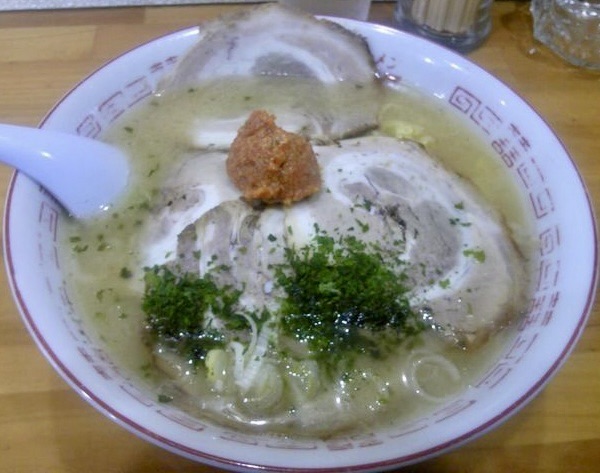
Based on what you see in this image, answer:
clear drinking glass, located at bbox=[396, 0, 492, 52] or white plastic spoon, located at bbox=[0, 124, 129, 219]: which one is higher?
clear drinking glass, located at bbox=[396, 0, 492, 52]

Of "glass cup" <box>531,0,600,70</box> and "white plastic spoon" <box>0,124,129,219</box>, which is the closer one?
"white plastic spoon" <box>0,124,129,219</box>

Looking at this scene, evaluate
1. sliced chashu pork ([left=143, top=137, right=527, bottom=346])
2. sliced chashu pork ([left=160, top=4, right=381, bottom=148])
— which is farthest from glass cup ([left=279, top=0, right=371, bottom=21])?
sliced chashu pork ([left=143, top=137, right=527, bottom=346])

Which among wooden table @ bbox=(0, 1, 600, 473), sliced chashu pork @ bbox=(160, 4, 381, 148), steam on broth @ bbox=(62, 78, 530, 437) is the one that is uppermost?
sliced chashu pork @ bbox=(160, 4, 381, 148)

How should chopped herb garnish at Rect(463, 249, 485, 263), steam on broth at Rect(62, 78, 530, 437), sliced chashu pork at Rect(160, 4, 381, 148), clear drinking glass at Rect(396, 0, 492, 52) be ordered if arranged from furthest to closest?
1. clear drinking glass at Rect(396, 0, 492, 52)
2. sliced chashu pork at Rect(160, 4, 381, 148)
3. chopped herb garnish at Rect(463, 249, 485, 263)
4. steam on broth at Rect(62, 78, 530, 437)

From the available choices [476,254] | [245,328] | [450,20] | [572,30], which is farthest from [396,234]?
[572,30]

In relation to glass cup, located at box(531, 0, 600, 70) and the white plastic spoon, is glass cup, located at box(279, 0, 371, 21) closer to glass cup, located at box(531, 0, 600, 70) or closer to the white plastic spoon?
glass cup, located at box(531, 0, 600, 70)

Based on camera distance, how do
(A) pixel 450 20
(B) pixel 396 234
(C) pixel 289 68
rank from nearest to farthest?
(B) pixel 396 234 < (C) pixel 289 68 < (A) pixel 450 20

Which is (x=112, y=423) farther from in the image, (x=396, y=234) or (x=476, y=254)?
(x=476, y=254)

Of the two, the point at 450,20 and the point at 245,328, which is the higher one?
the point at 450,20
